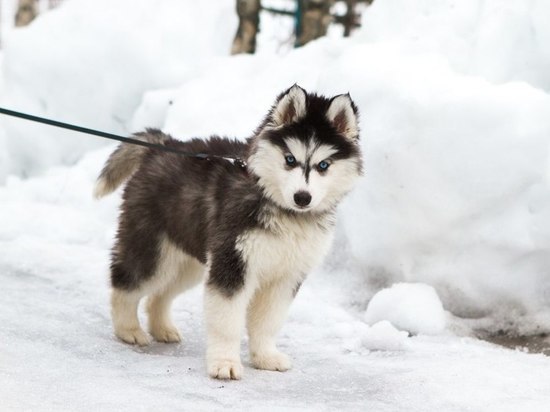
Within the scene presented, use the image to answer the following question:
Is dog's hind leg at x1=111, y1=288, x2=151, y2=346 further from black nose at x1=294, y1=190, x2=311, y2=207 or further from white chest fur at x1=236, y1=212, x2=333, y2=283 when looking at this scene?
black nose at x1=294, y1=190, x2=311, y2=207

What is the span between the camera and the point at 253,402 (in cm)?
370

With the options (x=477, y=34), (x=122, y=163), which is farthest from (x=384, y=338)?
(x=477, y=34)

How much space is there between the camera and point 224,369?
405cm

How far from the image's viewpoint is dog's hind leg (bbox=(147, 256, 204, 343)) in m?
4.94

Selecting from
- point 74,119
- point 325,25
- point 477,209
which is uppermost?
point 325,25

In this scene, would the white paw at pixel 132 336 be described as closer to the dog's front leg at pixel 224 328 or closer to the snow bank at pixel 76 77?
the dog's front leg at pixel 224 328

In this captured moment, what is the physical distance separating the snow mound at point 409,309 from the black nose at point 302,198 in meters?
1.78

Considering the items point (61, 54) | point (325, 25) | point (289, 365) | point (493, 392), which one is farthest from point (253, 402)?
point (325, 25)

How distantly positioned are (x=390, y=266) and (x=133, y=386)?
2.76 metres

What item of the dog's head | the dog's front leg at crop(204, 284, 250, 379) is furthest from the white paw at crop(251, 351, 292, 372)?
the dog's head

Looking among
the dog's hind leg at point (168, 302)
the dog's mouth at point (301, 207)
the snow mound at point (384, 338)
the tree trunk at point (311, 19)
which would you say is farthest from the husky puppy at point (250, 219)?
the tree trunk at point (311, 19)

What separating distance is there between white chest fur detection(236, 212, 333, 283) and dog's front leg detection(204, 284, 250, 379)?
160 mm

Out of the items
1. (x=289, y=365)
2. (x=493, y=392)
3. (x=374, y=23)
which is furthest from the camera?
(x=374, y=23)

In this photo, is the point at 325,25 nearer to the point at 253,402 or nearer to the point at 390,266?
the point at 390,266
